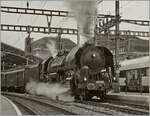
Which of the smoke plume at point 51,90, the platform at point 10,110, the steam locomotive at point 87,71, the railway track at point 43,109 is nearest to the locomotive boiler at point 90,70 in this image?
the steam locomotive at point 87,71

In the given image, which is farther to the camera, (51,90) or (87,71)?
(51,90)

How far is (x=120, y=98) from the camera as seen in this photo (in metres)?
22.9

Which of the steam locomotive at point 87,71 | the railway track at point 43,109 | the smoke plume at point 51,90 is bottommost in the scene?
the railway track at point 43,109

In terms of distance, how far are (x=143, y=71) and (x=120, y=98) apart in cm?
538

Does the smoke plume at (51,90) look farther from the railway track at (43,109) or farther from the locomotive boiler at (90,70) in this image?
the railway track at (43,109)

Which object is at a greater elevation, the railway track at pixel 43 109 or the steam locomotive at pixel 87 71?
the steam locomotive at pixel 87 71

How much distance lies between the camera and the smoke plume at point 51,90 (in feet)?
65.3

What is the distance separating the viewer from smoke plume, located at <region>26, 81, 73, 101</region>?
19.9 metres

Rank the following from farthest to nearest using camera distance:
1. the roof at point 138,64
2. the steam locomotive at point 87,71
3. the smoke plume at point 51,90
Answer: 1. the roof at point 138,64
2. the smoke plume at point 51,90
3. the steam locomotive at point 87,71

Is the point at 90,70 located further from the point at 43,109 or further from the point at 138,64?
the point at 138,64

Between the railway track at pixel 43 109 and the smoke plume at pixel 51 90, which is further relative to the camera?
the smoke plume at pixel 51 90

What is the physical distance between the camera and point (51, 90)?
74.2 ft

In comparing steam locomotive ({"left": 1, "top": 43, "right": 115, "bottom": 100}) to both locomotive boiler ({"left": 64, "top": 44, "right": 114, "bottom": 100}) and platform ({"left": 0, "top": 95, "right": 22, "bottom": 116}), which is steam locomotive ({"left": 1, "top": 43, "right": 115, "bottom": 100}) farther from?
platform ({"left": 0, "top": 95, "right": 22, "bottom": 116})

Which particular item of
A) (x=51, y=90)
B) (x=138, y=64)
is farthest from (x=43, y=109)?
(x=138, y=64)
